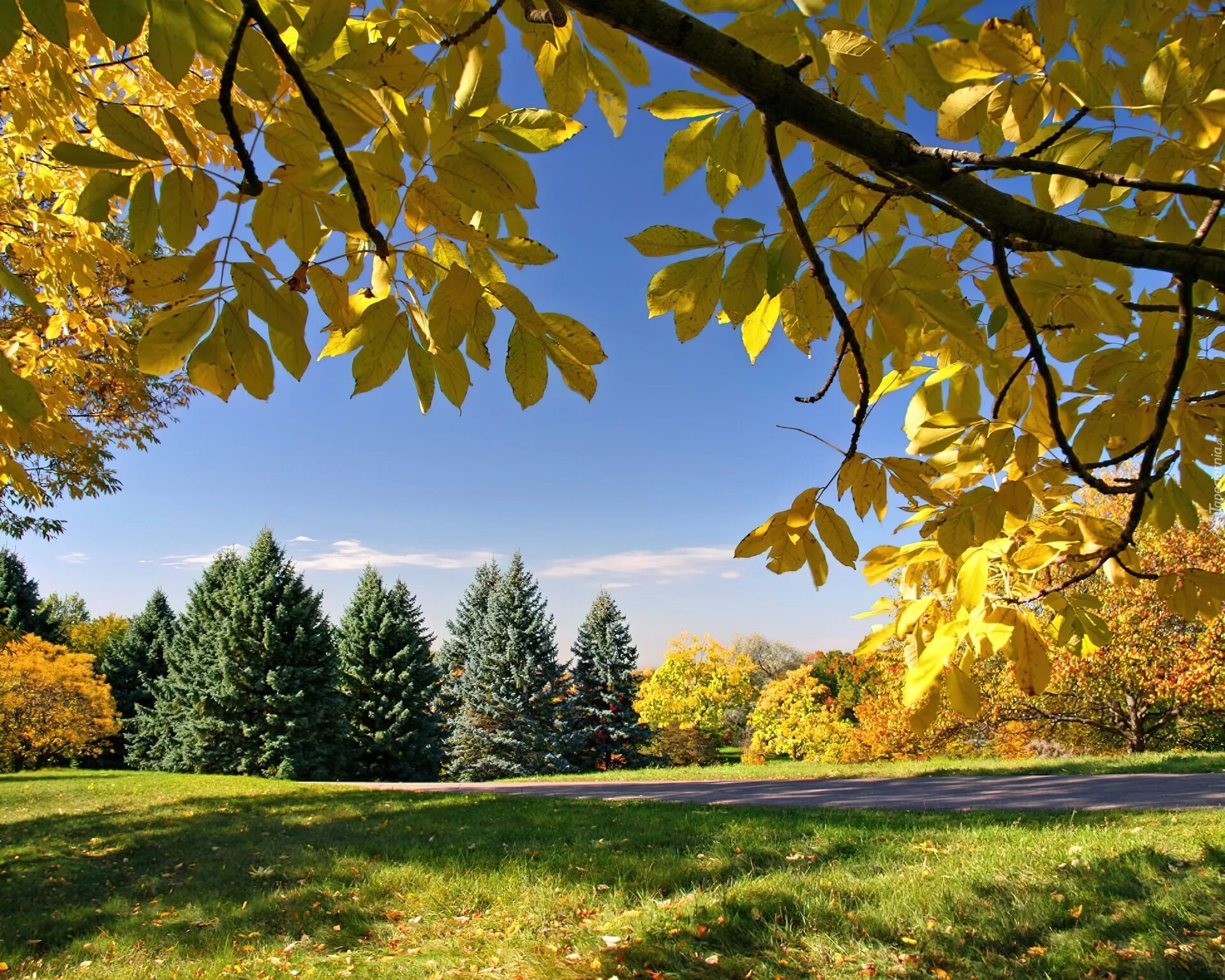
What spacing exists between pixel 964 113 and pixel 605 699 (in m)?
25.7

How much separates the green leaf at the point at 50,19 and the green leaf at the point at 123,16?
0.10ft

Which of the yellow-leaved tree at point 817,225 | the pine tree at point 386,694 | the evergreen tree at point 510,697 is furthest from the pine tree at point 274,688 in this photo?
the yellow-leaved tree at point 817,225

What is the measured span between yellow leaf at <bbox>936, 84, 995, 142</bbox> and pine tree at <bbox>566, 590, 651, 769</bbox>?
24789mm

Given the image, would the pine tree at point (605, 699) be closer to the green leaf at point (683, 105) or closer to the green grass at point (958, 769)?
the green grass at point (958, 769)

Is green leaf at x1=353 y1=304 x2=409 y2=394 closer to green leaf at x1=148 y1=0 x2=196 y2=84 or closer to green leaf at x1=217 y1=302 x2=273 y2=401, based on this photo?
green leaf at x1=217 y1=302 x2=273 y2=401

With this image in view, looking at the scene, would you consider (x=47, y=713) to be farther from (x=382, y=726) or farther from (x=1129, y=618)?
(x=1129, y=618)

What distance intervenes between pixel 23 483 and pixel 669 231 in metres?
2.75

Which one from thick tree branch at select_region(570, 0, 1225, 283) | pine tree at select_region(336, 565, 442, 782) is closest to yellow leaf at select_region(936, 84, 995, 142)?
thick tree branch at select_region(570, 0, 1225, 283)

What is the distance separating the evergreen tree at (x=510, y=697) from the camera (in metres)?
23.2

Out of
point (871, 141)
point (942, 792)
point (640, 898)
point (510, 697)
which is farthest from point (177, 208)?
point (510, 697)

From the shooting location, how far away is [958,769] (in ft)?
39.9

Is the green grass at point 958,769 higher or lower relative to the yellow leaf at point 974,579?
lower

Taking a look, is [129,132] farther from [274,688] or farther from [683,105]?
[274,688]

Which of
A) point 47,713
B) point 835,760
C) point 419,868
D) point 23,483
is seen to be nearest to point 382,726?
point 47,713
